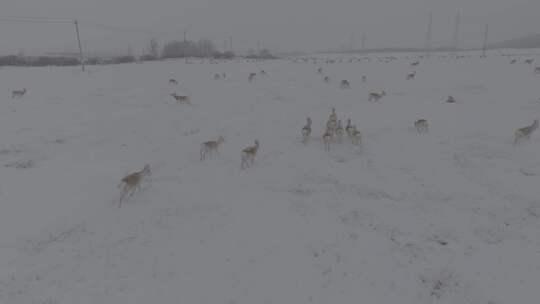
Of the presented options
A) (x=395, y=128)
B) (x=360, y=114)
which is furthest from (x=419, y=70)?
(x=395, y=128)

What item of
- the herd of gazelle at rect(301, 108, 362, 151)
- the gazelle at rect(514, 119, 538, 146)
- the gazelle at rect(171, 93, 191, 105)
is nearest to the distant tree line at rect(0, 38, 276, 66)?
the gazelle at rect(171, 93, 191, 105)

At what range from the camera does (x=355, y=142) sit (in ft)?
49.9

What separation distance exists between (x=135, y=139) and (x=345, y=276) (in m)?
11.8

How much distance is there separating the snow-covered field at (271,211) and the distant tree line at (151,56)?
39.5 meters

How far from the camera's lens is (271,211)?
32.9 ft

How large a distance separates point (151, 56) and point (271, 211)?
64.3 metres

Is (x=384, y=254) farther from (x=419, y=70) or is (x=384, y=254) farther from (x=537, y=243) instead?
(x=419, y=70)

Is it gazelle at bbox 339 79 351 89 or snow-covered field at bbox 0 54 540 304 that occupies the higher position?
gazelle at bbox 339 79 351 89

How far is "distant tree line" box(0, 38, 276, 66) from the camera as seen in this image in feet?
175

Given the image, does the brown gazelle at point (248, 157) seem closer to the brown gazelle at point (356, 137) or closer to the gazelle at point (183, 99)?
the brown gazelle at point (356, 137)

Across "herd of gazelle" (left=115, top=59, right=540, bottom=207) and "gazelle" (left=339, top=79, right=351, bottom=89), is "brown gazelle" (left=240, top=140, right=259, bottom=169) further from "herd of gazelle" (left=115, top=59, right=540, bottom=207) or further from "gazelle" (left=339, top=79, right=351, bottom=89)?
"gazelle" (left=339, top=79, right=351, bottom=89)

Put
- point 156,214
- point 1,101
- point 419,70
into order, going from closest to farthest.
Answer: point 156,214
point 1,101
point 419,70

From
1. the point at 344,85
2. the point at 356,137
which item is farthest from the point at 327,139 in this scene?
the point at 344,85

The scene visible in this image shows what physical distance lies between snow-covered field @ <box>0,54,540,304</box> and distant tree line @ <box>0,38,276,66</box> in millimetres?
39518
